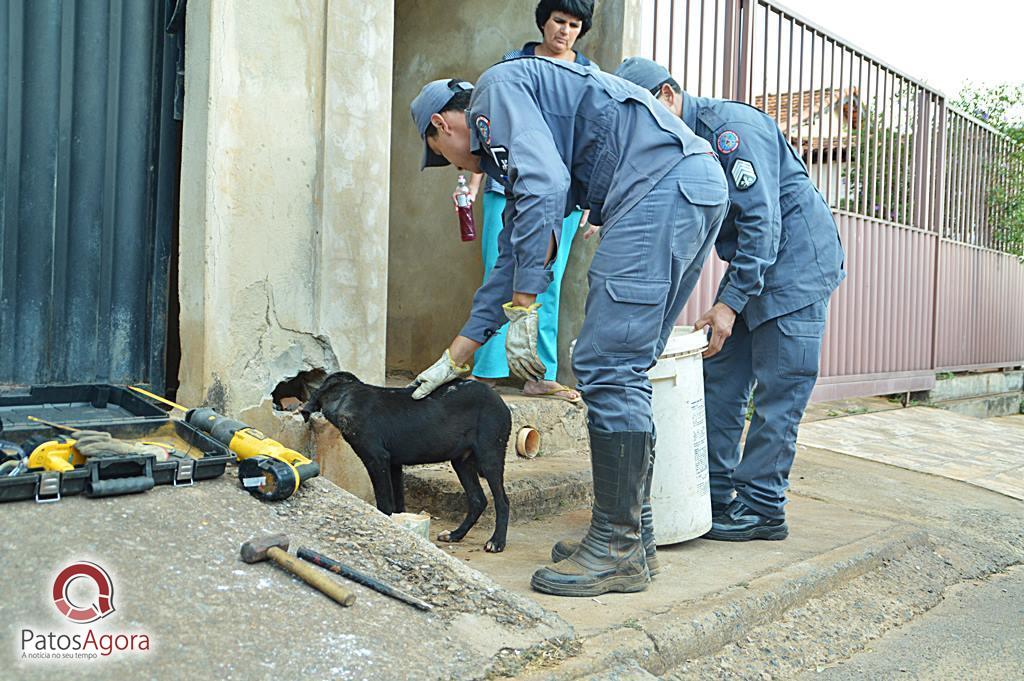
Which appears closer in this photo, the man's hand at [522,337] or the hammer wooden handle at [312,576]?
the hammer wooden handle at [312,576]

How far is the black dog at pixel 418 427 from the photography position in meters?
3.25

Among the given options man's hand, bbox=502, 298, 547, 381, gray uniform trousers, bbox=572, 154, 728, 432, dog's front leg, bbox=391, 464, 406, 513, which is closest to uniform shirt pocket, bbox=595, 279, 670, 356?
gray uniform trousers, bbox=572, 154, 728, 432

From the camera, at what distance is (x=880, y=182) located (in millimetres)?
8508

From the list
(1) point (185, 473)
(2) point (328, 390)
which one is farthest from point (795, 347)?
(1) point (185, 473)

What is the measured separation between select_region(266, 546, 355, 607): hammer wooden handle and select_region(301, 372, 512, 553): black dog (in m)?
0.95

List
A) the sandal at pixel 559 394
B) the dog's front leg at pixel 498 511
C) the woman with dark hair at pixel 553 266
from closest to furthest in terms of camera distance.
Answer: the dog's front leg at pixel 498 511 → the woman with dark hair at pixel 553 266 → the sandal at pixel 559 394

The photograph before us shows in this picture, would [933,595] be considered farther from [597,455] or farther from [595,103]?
[595,103]

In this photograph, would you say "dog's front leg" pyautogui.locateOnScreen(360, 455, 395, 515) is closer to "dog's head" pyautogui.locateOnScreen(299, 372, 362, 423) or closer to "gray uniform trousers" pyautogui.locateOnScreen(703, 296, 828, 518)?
"dog's head" pyautogui.locateOnScreen(299, 372, 362, 423)

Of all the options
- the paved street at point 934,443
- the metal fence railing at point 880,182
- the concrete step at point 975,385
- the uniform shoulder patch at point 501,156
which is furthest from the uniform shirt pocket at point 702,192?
the concrete step at point 975,385

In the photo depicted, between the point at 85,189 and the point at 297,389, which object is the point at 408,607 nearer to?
the point at 297,389

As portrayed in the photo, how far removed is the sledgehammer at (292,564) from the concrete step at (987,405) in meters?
8.57

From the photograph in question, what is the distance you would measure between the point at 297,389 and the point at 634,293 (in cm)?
171

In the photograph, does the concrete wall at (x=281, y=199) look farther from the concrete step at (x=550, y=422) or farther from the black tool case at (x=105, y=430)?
the concrete step at (x=550, y=422)

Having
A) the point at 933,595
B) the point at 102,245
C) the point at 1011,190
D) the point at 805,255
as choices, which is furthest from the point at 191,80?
the point at 1011,190
